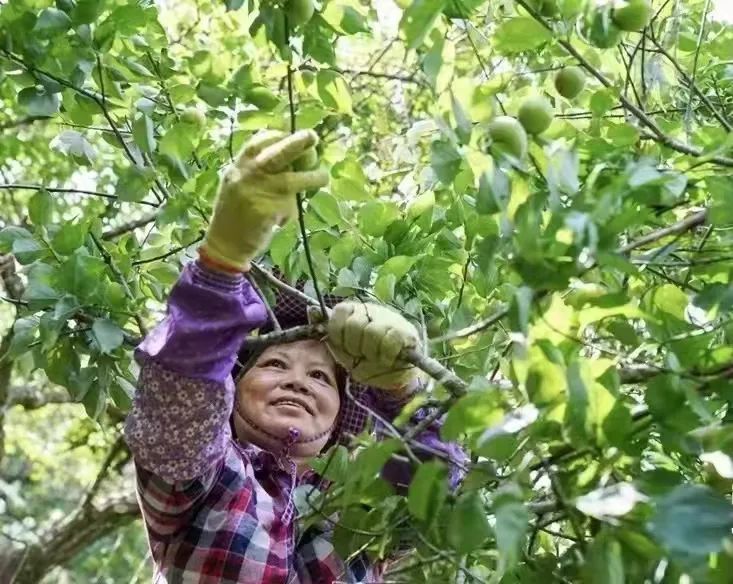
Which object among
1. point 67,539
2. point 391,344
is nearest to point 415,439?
point 391,344

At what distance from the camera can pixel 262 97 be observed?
2.80 ft

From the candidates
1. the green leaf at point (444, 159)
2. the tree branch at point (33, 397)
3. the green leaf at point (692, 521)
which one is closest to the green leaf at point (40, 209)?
the green leaf at point (444, 159)

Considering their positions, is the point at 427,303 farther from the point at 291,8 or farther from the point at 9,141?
the point at 9,141

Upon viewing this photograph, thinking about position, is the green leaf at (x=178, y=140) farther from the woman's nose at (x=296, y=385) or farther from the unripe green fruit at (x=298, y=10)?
the woman's nose at (x=296, y=385)

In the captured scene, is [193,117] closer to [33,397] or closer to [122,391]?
[122,391]

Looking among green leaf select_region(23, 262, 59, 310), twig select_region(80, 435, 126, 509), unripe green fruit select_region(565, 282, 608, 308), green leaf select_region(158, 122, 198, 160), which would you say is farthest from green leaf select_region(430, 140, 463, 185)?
twig select_region(80, 435, 126, 509)

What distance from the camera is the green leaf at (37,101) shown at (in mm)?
908

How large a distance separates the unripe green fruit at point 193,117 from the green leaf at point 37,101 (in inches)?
4.4

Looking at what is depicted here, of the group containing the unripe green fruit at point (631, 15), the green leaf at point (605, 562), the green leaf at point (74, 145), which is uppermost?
the unripe green fruit at point (631, 15)

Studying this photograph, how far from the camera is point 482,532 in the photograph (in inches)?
20.2

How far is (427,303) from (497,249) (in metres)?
0.44

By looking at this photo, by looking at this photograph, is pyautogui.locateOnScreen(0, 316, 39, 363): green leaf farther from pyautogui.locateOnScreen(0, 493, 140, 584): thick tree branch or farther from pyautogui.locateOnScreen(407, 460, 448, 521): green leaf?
pyautogui.locateOnScreen(0, 493, 140, 584): thick tree branch

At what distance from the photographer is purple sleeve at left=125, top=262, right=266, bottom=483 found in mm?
790

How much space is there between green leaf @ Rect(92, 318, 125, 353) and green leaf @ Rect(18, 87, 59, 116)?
0.19 meters
